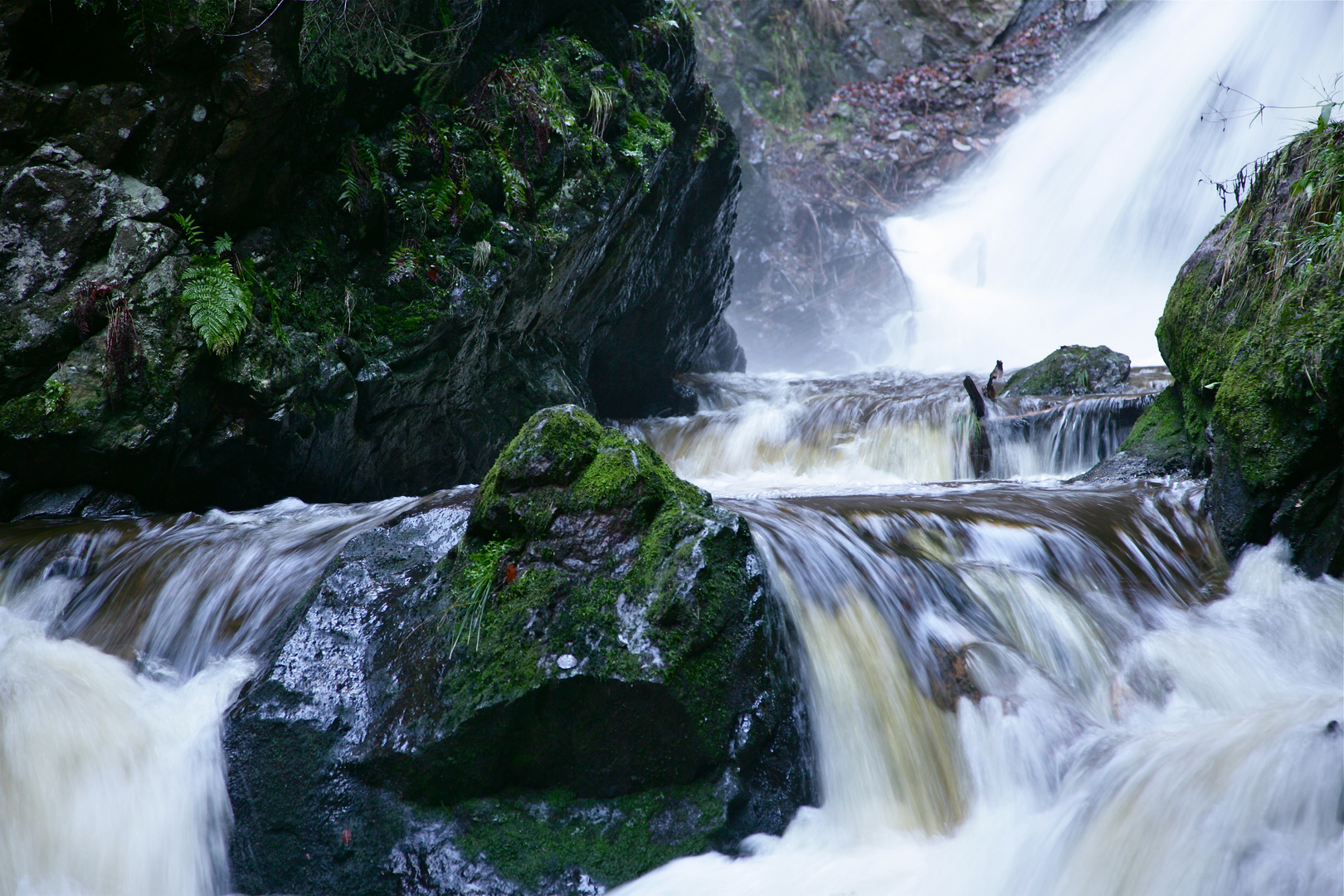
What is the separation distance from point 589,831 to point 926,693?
65.1 inches

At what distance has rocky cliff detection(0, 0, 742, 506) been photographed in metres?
4.55

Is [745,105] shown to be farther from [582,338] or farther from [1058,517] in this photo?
[1058,517]

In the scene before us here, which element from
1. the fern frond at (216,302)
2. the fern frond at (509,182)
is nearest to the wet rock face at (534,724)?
the fern frond at (216,302)

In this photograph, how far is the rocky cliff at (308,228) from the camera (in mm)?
4555

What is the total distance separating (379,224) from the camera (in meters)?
6.14

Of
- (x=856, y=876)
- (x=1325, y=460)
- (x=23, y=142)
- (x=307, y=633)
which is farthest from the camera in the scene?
(x=23, y=142)

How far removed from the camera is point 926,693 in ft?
11.5

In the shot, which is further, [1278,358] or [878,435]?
[878,435]

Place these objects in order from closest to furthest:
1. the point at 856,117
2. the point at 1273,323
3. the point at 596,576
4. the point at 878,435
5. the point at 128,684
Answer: the point at 596,576 → the point at 128,684 → the point at 1273,323 → the point at 878,435 → the point at 856,117

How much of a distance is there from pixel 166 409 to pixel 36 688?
6.42ft

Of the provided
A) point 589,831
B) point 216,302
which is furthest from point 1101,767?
point 216,302

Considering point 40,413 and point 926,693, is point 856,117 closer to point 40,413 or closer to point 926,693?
point 926,693

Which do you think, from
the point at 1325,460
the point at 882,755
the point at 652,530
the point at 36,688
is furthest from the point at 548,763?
the point at 1325,460

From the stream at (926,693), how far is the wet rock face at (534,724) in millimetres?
193
